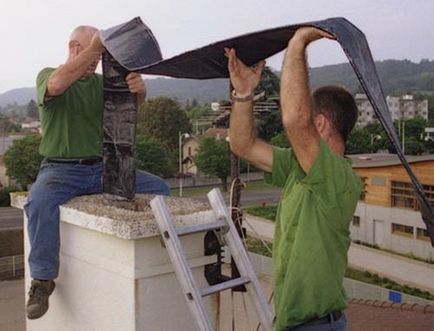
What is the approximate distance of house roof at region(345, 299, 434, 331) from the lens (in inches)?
365

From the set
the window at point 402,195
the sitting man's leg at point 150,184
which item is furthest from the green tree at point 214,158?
the sitting man's leg at point 150,184

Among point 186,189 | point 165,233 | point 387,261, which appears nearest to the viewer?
point 165,233

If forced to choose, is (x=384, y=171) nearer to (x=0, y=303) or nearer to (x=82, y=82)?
(x=0, y=303)

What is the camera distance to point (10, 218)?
2741 cm

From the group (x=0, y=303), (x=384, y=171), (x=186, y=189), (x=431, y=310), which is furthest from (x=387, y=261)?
(x=186, y=189)

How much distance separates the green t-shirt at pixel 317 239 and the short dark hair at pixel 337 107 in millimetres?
177

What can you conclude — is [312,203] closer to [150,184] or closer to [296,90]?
[296,90]

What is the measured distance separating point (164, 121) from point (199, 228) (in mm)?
41755

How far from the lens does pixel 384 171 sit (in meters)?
21.2

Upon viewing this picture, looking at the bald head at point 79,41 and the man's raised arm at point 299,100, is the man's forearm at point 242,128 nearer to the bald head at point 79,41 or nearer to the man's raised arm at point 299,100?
the man's raised arm at point 299,100

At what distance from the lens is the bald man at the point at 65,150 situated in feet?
11.5

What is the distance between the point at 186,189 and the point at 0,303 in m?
23.1

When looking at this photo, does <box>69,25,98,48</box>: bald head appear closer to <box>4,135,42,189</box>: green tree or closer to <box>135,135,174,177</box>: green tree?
<box>135,135,174,177</box>: green tree

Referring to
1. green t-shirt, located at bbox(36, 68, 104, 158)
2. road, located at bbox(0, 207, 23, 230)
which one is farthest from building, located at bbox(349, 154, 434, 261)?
green t-shirt, located at bbox(36, 68, 104, 158)
